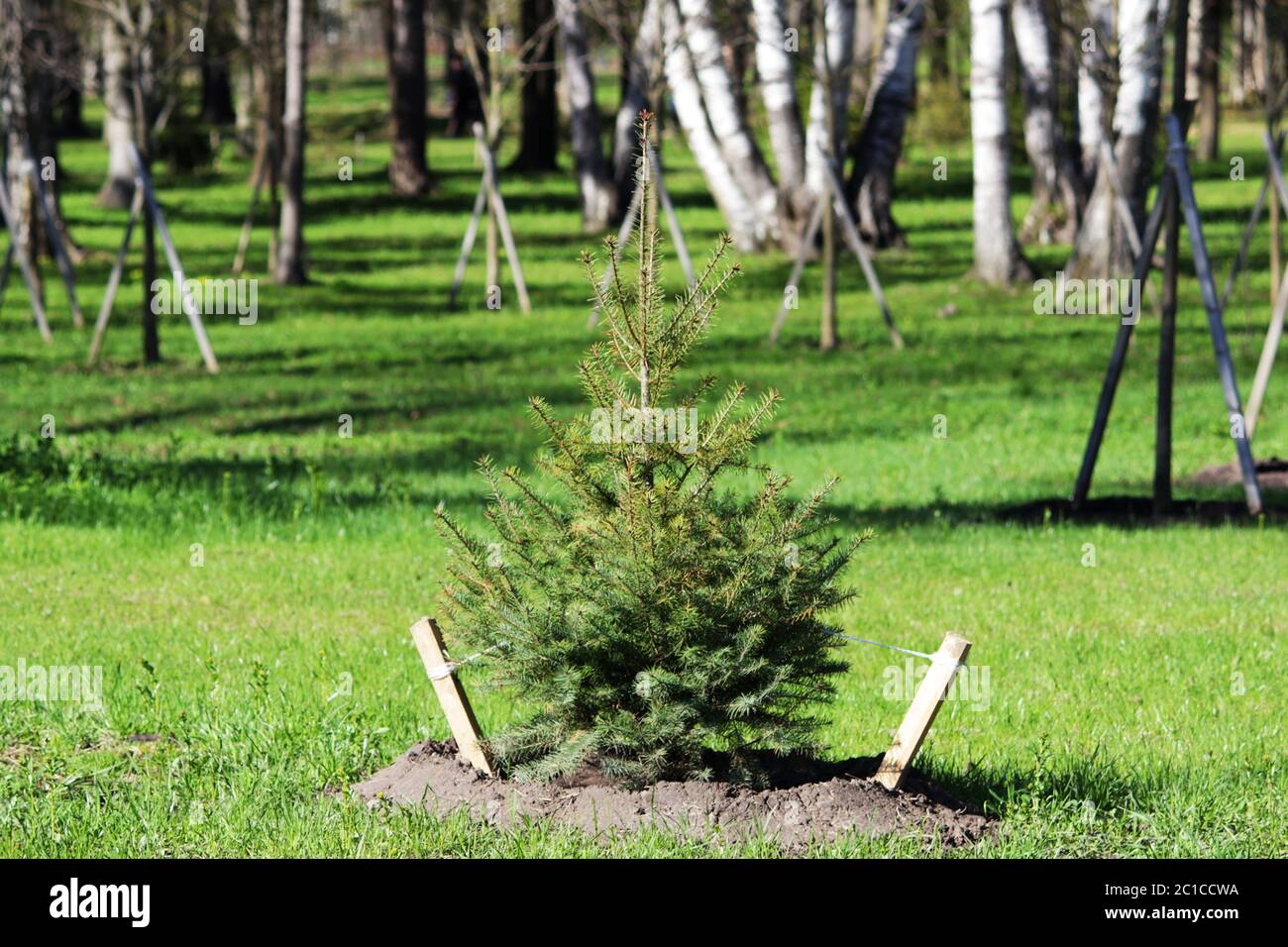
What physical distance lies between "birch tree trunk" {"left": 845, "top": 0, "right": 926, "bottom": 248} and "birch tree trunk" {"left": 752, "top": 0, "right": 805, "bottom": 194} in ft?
3.23

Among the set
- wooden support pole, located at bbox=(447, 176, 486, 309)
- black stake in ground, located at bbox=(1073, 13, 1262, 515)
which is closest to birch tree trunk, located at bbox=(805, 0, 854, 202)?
wooden support pole, located at bbox=(447, 176, 486, 309)

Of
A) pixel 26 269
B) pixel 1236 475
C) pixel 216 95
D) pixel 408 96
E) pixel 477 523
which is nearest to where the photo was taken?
pixel 477 523

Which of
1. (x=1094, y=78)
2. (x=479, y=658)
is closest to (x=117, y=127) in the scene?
(x=1094, y=78)

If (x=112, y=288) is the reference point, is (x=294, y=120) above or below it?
above

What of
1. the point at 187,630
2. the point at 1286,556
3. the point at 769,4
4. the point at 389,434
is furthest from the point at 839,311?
the point at 187,630

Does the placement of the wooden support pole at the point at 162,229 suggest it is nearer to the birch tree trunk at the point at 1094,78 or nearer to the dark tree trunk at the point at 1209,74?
the birch tree trunk at the point at 1094,78

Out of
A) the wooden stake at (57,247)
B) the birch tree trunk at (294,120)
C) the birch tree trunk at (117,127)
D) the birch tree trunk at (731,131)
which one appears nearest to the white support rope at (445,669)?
the wooden stake at (57,247)

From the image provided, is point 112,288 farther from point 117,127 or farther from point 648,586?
point 117,127

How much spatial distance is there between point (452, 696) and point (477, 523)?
534 centimetres

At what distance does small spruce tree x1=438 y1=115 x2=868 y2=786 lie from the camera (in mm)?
4980

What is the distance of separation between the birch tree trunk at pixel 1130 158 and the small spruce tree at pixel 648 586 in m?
16.8

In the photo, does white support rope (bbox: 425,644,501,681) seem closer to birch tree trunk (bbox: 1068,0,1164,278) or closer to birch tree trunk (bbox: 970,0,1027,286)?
birch tree trunk (bbox: 1068,0,1164,278)

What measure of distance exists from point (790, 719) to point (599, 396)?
3.79 feet

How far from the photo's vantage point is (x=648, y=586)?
16.3ft
